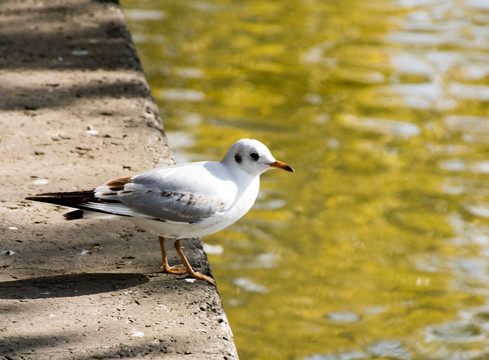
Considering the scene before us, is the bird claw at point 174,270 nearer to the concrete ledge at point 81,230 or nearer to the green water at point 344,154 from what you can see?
the concrete ledge at point 81,230

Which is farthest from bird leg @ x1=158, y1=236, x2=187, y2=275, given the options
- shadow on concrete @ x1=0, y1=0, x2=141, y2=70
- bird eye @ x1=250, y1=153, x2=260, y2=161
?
shadow on concrete @ x1=0, y1=0, x2=141, y2=70

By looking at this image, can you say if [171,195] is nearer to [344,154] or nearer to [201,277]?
[201,277]

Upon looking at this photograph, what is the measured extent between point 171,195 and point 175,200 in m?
0.02

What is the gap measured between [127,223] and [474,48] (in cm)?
548

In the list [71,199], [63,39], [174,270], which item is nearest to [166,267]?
[174,270]

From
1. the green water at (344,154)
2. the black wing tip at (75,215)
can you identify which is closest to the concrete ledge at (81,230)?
the black wing tip at (75,215)

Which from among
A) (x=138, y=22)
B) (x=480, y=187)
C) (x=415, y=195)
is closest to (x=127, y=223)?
(x=415, y=195)

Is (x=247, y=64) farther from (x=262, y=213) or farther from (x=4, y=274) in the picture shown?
(x=4, y=274)

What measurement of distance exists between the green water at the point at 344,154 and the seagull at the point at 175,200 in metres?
1.42

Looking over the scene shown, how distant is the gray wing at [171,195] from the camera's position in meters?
2.16

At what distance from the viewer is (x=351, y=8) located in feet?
25.8

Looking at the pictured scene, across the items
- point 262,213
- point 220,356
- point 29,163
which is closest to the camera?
point 220,356

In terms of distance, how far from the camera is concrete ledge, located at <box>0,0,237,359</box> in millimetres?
1925

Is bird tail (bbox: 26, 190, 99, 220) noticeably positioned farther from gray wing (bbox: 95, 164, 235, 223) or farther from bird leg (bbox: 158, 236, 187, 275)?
bird leg (bbox: 158, 236, 187, 275)
